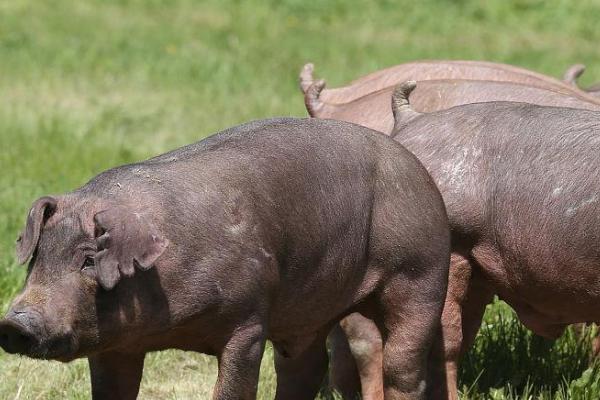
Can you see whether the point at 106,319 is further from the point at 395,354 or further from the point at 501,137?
the point at 501,137

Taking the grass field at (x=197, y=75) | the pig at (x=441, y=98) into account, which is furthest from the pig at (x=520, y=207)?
the pig at (x=441, y=98)

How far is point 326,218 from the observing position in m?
4.57

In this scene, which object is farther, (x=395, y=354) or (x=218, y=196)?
(x=395, y=354)

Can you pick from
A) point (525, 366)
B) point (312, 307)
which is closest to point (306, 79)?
point (525, 366)

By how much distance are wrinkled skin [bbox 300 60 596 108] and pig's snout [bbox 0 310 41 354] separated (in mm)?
3006

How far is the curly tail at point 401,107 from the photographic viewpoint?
17.8 ft

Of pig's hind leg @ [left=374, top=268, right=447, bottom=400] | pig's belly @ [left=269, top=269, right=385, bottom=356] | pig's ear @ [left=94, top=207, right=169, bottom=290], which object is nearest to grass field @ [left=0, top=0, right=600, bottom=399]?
pig's hind leg @ [left=374, top=268, right=447, bottom=400]

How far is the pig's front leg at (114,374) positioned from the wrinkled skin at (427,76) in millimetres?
2450

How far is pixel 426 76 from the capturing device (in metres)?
6.80

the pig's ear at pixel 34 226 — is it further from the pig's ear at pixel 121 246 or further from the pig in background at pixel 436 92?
the pig in background at pixel 436 92

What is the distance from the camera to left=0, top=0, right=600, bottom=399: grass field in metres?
5.94

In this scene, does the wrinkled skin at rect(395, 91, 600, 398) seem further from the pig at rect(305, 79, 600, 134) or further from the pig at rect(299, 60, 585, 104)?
the pig at rect(299, 60, 585, 104)

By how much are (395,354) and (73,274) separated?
1.39 m

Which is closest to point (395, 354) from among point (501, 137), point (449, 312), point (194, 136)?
point (449, 312)
